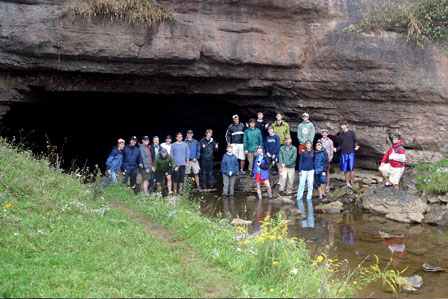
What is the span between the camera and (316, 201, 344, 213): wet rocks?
11.7 meters

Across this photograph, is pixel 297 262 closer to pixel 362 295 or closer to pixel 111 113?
pixel 362 295

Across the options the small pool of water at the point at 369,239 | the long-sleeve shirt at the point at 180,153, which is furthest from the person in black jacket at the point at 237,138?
the small pool of water at the point at 369,239

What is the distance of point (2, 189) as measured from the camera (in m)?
8.23

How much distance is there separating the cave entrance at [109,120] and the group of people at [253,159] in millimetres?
4688

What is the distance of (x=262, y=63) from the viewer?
13.7m

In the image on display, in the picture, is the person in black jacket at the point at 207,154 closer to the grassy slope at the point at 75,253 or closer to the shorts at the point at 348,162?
the shorts at the point at 348,162

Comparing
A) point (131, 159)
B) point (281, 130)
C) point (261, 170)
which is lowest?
point (261, 170)

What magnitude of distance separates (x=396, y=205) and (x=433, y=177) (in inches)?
78.9

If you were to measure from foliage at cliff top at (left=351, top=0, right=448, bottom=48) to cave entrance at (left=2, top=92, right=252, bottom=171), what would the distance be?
6.87m

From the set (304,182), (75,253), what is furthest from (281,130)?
(75,253)

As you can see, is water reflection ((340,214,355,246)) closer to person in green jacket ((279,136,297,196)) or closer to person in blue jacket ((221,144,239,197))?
person in green jacket ((279,136,297,196))

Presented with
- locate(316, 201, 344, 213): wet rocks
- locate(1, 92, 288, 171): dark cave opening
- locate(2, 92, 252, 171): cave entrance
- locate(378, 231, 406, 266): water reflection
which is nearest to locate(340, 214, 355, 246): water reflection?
locate(316, 201, 344, 213): wet rocks

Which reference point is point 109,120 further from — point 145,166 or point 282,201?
point 282,201

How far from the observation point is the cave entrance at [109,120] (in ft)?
63.9
